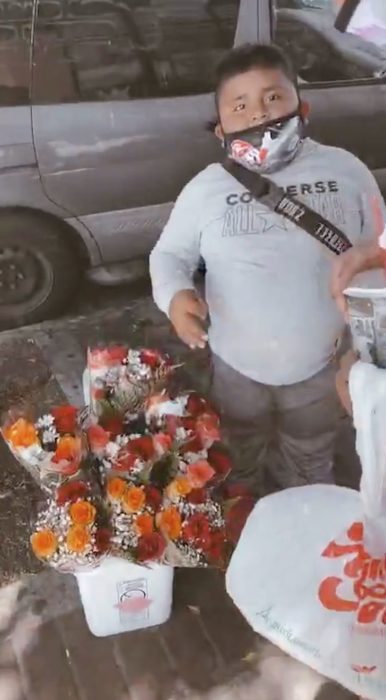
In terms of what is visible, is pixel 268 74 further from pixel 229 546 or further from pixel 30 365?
pixel 229 546

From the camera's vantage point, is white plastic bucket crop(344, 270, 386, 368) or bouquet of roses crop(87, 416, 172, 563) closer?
white plastic bucket crop(344, 270, 386, 368)

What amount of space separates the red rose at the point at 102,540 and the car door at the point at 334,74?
2.42 ft

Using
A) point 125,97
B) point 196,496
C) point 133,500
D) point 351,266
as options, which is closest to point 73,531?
point 133,500

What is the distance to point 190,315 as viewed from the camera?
141 cm

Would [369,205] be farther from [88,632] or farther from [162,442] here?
[88,632]

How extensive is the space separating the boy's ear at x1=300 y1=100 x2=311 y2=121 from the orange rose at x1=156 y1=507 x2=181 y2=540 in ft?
2.25

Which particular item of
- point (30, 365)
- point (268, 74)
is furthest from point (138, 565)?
point (268, 74)

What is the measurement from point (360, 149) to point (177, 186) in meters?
0.32

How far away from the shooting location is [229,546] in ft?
4.85

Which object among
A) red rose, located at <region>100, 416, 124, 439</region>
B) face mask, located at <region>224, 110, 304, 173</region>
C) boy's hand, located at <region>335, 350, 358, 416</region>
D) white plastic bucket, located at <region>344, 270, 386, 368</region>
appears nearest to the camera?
white plastic bucket, located at <region>344, 270, 386, 368</region>

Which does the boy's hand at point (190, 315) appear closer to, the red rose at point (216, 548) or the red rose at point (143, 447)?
the red rose at point (143, 447)

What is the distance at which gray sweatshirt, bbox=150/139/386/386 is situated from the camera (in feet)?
4.52

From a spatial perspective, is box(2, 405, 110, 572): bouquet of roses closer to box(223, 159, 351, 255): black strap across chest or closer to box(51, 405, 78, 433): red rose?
box(51, 405, 78, 433): red rose

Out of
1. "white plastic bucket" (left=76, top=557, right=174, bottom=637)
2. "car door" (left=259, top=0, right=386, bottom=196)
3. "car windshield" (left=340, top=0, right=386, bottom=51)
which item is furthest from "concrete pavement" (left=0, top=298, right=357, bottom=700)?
"car windshield" (left=340, top=0, right=386, bottom=51)
